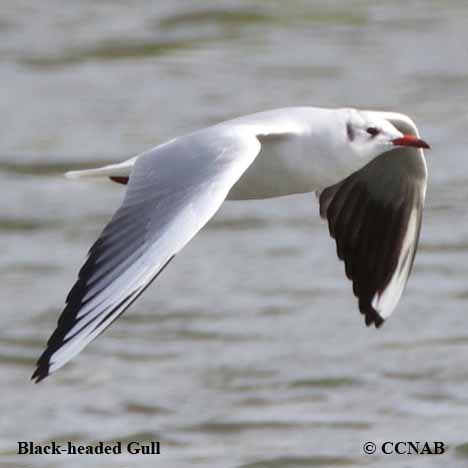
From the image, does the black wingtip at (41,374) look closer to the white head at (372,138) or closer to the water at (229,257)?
the white head at (372,138)

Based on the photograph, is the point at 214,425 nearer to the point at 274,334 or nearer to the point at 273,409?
the point at 273,409

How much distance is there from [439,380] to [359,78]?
16.8ft

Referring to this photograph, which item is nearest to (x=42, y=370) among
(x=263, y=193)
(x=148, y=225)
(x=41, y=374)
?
(x=41, y=374)

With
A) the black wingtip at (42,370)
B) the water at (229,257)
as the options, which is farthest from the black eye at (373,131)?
the water at (229,257)

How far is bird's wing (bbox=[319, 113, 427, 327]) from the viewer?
7.45 m

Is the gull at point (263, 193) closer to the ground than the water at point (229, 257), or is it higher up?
higher up

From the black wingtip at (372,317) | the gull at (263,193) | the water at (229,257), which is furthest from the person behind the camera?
the water at (229,257)

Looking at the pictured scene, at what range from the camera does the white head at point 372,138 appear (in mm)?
6762

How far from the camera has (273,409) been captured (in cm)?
895

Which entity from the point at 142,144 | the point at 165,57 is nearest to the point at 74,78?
the point at 165,57

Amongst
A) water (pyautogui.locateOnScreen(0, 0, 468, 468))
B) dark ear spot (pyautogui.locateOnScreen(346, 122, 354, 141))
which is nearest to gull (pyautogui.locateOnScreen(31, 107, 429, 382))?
dark ear spot (pyautogui.locateOnScreen(346, 122, 354, 141))

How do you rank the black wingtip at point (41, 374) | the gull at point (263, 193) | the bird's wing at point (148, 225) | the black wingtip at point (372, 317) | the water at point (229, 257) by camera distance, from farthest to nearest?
the water at point (229, 257)
the black wingtip at point (372, 317)
the gull at point (263, 193)
the bird's wing at point (148, 225)
the black wingtip at point (41, 374)

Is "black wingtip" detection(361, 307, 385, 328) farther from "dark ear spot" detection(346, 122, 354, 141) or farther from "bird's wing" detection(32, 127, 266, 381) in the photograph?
"bird's wing" detection(32, 127, 266, 381)

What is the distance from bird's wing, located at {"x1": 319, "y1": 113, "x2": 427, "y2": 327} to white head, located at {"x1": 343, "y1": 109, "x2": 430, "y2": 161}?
0.60 meters
